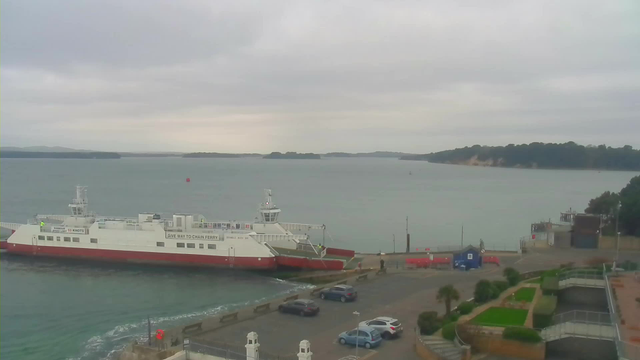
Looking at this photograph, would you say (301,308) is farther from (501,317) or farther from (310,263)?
(310,263)

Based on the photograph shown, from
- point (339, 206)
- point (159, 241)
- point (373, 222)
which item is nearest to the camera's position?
point (159, 241)

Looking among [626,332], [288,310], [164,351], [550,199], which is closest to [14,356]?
[164,351]

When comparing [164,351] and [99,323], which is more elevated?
[164,351]

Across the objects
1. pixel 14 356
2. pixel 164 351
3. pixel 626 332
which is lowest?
pixel 14 356

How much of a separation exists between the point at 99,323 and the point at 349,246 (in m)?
30.0

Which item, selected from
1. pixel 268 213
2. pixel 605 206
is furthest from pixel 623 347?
pixel 605 206

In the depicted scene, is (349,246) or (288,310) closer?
(288,310)

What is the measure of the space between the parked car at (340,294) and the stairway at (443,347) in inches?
268

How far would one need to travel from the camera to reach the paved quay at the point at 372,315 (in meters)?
18.1

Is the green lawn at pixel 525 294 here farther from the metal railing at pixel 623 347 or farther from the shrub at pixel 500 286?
the metal railing at pixel 623 347

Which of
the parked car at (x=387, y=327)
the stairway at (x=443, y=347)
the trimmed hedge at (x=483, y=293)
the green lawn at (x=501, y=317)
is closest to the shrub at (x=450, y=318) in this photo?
the green lawn at (x=501, y=317)

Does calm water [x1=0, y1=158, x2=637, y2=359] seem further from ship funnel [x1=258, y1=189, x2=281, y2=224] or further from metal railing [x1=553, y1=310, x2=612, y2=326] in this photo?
metal railing [x1=553, y1=310, x2=612, y2=326]

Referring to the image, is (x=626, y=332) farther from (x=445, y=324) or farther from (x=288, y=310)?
(x=288, y=310)

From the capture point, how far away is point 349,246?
180 feet
